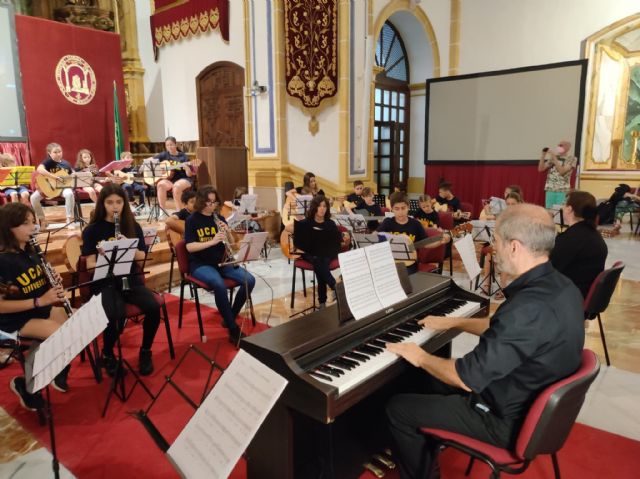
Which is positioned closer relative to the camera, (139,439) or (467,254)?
(139,439)

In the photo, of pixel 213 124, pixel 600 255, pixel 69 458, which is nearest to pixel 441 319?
pixel 600 255

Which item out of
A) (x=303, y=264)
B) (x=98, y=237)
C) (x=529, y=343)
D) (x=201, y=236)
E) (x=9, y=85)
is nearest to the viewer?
(x=529, y=343)

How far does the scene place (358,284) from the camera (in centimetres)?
214

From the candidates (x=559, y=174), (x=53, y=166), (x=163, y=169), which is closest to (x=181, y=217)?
(x=163, y=169)

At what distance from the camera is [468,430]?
1.80m

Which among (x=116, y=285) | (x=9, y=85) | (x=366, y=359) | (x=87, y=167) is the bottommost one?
(x=116, y=285)

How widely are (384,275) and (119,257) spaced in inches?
75.4

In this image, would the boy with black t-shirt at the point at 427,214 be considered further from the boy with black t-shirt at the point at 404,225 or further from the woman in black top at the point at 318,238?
the woman in black top at the point at 318,238

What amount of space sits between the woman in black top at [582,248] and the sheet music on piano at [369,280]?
165 centimetres

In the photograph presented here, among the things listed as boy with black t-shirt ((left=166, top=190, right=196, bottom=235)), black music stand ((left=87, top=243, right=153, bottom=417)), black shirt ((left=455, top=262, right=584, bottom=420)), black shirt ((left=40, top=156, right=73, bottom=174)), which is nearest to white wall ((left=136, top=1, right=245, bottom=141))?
black shirt ((left=40, top=156, right=73, bottom=174))

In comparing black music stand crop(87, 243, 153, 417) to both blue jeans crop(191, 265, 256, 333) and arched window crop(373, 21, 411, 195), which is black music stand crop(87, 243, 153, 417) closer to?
blue jeans crop(191, 265, 256, 333)

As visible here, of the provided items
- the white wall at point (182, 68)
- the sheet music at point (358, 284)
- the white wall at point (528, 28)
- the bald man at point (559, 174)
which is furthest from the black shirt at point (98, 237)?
the white wall at point (528, 28)

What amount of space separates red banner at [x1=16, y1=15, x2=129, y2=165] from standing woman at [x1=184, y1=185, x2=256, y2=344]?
7.60m

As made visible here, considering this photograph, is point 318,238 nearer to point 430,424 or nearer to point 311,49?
point 430,424
